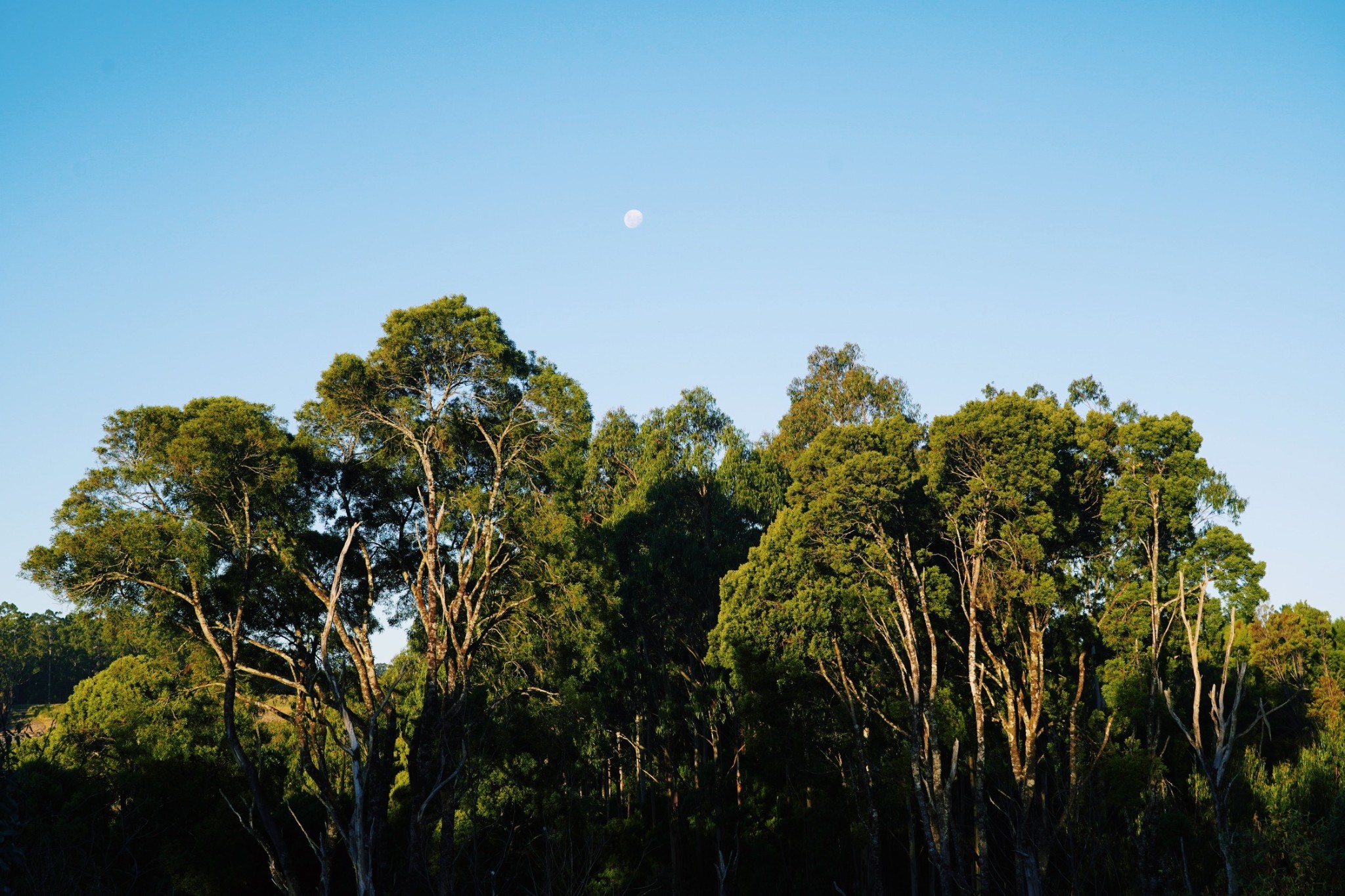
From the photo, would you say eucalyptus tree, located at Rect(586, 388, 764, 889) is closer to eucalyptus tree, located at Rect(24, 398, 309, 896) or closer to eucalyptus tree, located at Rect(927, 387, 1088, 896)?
eucalyptus tree, located at Rect(927, 387, 1088, 896)

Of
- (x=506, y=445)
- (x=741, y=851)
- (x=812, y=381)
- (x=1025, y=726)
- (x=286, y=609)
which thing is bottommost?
(x=741, y=851)

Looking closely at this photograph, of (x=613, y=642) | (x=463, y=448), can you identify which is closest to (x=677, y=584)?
(x=613, y=642)

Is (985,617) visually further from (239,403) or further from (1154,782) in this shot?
(239,403)

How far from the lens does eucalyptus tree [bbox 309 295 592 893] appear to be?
74.6ft

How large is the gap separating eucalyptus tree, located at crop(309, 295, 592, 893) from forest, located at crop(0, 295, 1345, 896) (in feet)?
0.27

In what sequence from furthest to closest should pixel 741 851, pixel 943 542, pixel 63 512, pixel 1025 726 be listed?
pixel 741 851
pixel 943 542
pixel 1025 726
pixel 63 512

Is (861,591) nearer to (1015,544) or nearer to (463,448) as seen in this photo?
(1015,544)

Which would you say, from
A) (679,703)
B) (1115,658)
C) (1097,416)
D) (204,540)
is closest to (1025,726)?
(1115,658)

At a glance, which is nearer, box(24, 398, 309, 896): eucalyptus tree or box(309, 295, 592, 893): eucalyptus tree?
A: box(24, 398, 309, 896): eucalyptus tree

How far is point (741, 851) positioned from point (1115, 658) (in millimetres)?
11837

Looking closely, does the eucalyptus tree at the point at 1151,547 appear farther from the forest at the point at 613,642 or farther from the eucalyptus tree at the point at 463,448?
the eucalyptus tree at the point at 463,448

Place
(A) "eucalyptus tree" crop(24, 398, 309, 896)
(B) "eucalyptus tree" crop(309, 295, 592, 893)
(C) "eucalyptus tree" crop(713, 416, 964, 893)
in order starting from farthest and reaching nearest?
(C) "eucalyptus tree" crop(713, 416, 964, 893), (B) "eucalyptus tree" crop(309, 295, 592, 893), (A) "eucalyptus tree" crop(24, 398, 309, 896)

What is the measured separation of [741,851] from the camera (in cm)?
2891

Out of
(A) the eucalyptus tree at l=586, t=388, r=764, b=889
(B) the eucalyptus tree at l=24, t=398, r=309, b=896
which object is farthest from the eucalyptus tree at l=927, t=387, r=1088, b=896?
(B) the eucalyptus tree at l=24, t=398, r=309, b=896
